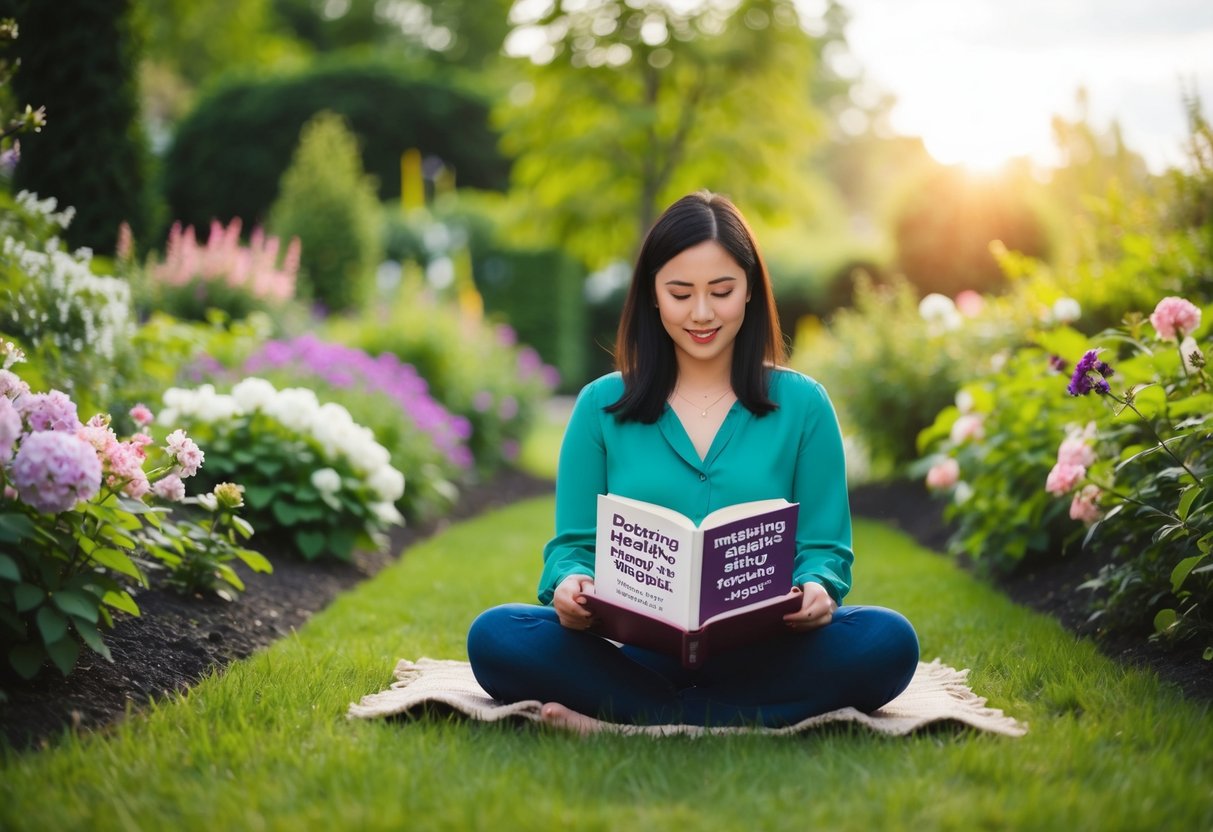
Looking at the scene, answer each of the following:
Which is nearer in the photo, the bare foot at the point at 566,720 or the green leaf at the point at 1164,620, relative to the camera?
the bare foot at the point at 566,720

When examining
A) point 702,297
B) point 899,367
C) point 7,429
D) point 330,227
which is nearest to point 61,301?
point 7,429

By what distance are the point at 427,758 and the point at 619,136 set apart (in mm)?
8644

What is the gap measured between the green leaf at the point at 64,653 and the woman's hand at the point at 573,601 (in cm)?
111

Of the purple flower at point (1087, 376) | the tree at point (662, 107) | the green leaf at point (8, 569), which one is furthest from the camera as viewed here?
the tree at point (662, 107)

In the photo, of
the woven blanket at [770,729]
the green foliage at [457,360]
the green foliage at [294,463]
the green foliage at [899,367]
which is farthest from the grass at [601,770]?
the green foliage at [457,360]

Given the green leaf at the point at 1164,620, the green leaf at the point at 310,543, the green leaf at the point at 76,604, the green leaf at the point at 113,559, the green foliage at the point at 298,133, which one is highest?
the green foliage at the point at 298,133

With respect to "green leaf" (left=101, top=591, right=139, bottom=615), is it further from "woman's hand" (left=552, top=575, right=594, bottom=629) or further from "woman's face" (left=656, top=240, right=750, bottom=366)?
"woman's face" (left=656, top=240, right=750, bottom=366)

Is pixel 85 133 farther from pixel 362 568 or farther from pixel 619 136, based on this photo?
pixel 619 136

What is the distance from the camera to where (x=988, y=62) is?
8320 millimetres

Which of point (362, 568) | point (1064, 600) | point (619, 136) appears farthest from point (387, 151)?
point (1064, 600)

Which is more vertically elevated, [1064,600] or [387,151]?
[387,151]

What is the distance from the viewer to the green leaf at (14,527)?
2482 millimetres

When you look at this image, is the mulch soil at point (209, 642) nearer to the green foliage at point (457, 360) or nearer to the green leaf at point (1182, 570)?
the green leaf at point (1182, 570)

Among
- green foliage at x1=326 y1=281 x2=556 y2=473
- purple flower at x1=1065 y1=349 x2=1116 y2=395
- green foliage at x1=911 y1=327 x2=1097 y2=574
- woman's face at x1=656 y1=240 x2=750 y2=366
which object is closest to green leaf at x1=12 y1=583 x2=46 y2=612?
woman's face at x1=656 y1=240 x2=750 y2=366
